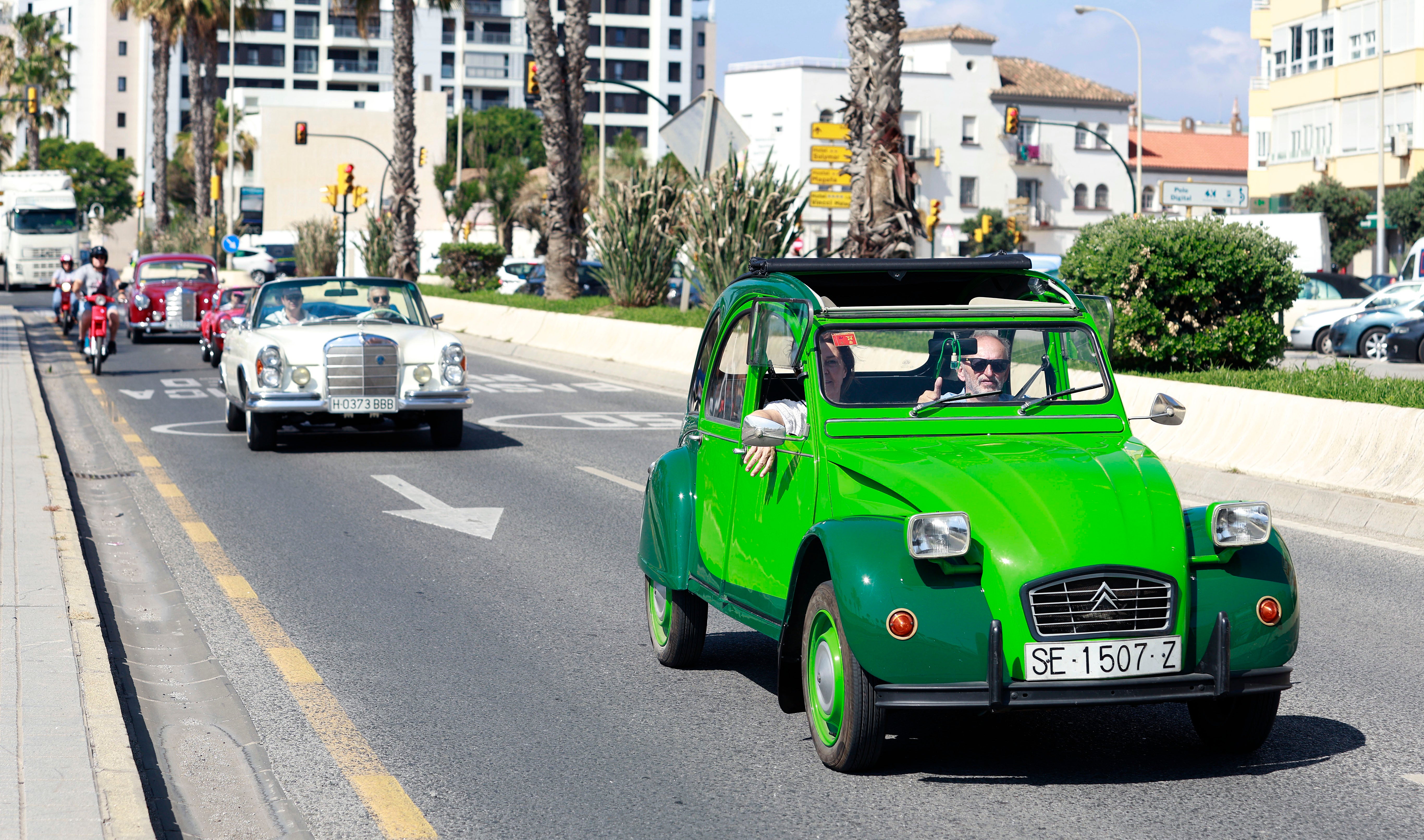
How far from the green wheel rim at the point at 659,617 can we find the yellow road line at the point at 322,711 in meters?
1.45

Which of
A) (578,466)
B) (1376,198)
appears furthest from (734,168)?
(1376,198)

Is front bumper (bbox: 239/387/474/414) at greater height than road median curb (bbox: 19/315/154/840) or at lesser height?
greater

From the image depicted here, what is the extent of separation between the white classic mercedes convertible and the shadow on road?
950 centimetres

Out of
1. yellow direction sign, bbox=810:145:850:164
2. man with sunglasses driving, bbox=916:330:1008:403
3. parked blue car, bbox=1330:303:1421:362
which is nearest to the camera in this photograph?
man with sunglasses driving, bbox=916:330:1008:403

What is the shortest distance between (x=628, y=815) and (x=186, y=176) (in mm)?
118809

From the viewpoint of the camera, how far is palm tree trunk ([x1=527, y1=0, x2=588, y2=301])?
33938 millimetres

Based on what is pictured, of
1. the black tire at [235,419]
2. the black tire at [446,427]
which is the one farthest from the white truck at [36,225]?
the black tire at [446,427]

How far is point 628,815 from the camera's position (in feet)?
16.8

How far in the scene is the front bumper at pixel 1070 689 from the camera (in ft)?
16.4

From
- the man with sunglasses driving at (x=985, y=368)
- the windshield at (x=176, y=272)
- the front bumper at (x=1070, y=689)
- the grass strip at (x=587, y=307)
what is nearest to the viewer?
the front bumper at (x=1070, y=689)

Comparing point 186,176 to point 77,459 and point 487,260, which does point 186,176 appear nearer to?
point 487,260

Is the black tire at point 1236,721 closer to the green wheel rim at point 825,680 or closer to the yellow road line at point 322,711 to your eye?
the green wheel rim at point 825,680

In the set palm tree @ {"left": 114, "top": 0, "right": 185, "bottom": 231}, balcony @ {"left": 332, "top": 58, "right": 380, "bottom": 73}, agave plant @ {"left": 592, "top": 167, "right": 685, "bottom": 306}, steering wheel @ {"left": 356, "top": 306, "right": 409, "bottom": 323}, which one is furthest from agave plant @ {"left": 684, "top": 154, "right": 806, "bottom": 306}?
balcony @ {"left": 332, "top": 58, "right": 380, "bottom": 73}

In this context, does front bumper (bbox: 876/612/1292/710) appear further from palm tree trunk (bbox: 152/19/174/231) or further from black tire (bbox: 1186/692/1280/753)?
palm tree trunk (bbox: 152/19/174/231)
